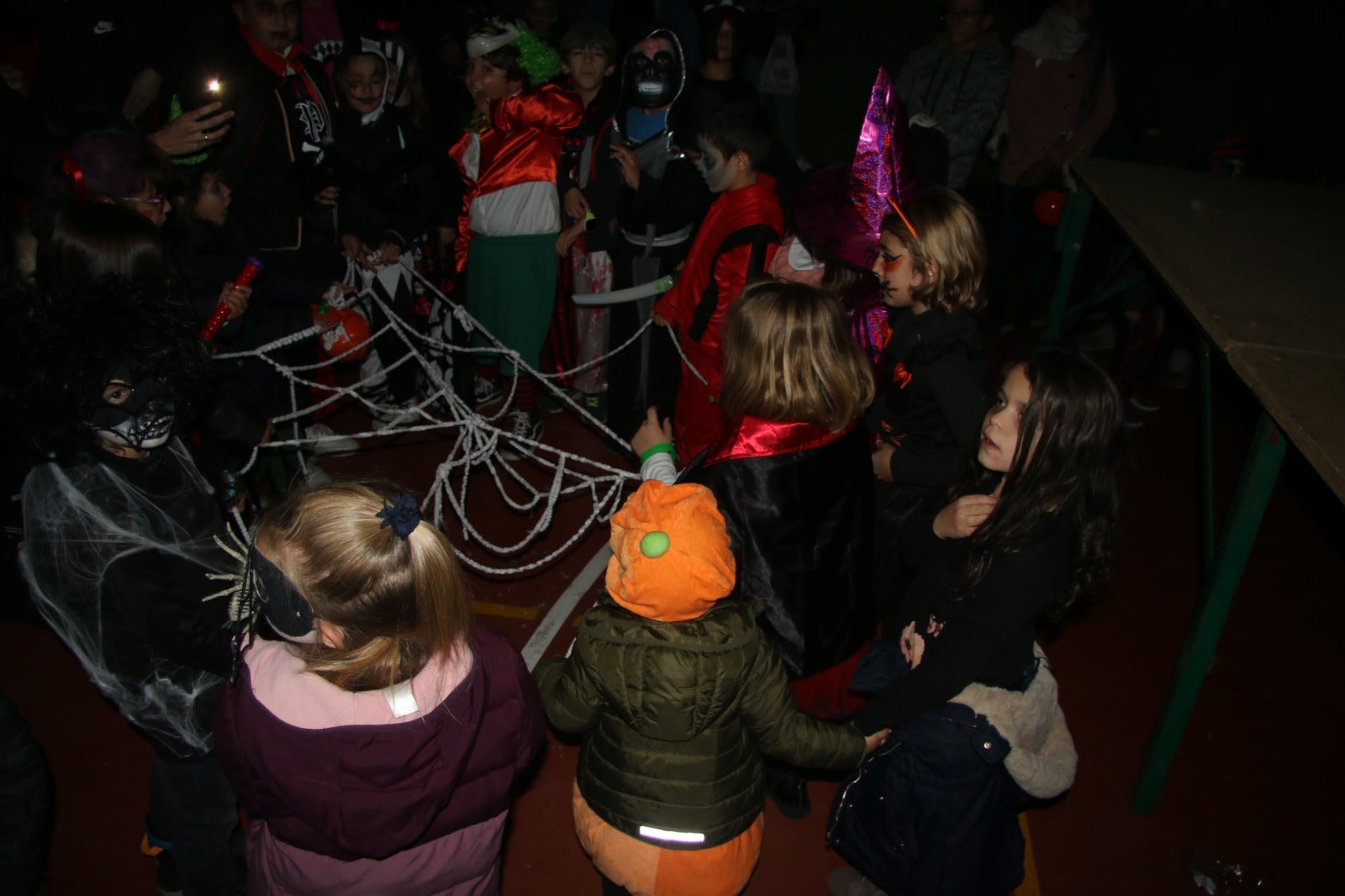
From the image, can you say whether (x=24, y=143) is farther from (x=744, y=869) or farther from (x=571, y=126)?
(x=744, y=869)

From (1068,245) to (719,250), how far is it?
1.98m

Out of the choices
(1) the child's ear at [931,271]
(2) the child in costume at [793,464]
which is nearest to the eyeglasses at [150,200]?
(2) the child in costume at [793,464]

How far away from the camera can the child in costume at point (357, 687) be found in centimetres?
138

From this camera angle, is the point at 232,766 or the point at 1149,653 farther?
the point at 1149,653

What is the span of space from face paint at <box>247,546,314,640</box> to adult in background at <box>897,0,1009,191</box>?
18.4 ft

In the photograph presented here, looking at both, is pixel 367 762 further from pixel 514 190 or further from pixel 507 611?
pixel 514 190

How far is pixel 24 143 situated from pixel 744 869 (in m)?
4.13

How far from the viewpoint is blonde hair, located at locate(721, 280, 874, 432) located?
6.79 feet

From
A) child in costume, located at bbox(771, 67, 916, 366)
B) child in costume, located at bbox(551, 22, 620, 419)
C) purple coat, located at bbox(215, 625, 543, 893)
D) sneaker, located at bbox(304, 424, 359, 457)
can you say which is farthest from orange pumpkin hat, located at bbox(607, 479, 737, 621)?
sneaker, located at bbox(304, 424, 359, 457)

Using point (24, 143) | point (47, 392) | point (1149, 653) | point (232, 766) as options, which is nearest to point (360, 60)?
point (24, 143)

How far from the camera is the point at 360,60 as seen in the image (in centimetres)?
404

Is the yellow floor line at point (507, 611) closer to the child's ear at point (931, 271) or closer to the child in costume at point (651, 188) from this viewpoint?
the child in costume at point (651, 188)

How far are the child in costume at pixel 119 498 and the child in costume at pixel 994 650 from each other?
1.58m

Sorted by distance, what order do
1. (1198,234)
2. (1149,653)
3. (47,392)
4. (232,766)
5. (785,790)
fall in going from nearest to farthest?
(232,766) < (47,392) < (785,790) < (1198,234) < (1149,653)
